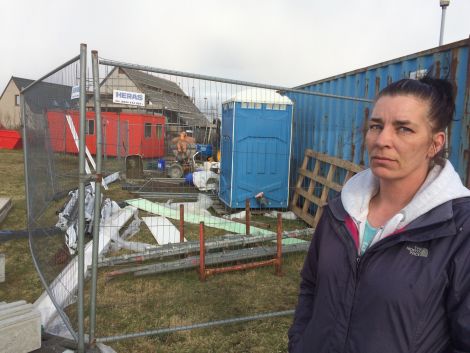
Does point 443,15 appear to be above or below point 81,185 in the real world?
above

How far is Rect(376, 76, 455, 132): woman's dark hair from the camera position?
1.41m

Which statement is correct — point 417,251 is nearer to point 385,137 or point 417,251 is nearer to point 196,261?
point 385,137

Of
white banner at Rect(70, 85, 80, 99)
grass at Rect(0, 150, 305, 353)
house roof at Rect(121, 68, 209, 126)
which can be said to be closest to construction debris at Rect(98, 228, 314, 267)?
grass at Rect(0, 150, 305, 353)

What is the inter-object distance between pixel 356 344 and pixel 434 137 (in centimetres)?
86

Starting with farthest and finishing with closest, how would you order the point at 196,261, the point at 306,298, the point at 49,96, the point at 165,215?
the point at 165,215 < the point at 196,261 < the point at 49,96 < the point at 306,298

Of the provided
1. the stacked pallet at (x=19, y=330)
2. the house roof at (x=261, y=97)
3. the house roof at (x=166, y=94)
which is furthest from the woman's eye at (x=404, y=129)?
the house roof at (x=261, y=97)

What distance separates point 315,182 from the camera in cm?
722

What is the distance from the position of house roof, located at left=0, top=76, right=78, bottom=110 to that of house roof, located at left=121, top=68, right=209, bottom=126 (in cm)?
61

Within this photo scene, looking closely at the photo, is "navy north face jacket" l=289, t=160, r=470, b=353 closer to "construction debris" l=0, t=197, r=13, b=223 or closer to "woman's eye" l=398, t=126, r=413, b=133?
"woman's eye" l=398, t=126, r=413, b=133

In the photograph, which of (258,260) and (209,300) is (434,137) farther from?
(258,260)

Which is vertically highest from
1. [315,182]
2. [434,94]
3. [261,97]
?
[261,97]

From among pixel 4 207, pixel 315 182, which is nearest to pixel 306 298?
pixel 315 182

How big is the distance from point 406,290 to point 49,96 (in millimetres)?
3790

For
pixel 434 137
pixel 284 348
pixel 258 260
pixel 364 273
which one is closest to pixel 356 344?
→ pixel 364 273
